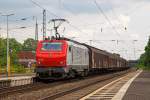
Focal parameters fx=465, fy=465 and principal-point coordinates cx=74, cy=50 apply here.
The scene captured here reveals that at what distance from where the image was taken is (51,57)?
35.1 metres

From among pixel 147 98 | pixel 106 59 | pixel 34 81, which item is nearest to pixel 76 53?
pixel 34 81

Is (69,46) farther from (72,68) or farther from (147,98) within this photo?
(147,98)

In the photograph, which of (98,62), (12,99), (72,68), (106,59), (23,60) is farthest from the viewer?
(23,60)

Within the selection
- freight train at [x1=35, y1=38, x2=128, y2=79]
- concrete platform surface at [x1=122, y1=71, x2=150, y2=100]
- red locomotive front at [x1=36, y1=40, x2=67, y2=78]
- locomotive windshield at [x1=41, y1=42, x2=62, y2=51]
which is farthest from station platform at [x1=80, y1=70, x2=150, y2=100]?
locomotive windshield at [x1=41, y1=42, x2=62, y2=51]

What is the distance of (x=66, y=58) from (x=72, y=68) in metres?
1.98

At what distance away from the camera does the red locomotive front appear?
34.3 m

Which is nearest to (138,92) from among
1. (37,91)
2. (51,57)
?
(37,91)

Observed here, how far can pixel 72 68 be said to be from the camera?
36.6m

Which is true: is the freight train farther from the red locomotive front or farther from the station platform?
the station platform

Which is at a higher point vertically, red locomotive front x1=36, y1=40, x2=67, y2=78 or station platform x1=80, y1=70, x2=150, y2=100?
red locomotive front x1=36, y1=40, x2=67, y2=78

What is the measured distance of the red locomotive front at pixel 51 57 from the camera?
34.3 m

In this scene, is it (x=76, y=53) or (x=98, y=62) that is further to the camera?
(x=98, y=62)

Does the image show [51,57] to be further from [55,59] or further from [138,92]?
[138,92]

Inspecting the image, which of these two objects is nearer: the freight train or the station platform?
the station platform
